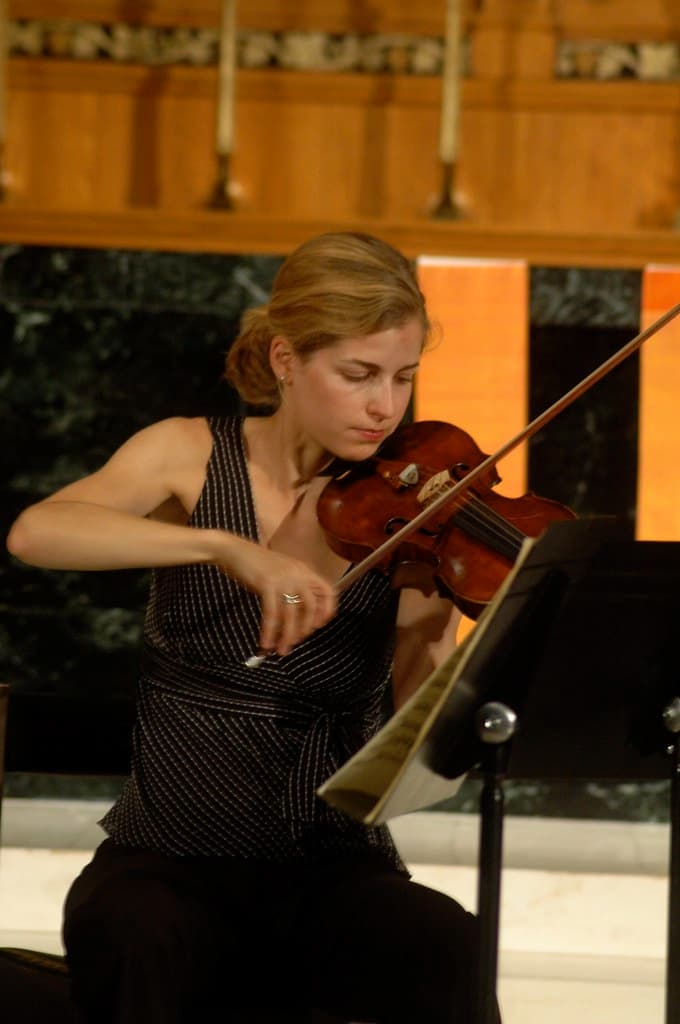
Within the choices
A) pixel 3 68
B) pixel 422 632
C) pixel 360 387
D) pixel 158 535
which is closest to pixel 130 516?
pixel 158 535

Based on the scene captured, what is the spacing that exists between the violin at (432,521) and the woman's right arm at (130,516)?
172mm

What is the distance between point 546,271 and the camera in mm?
2990

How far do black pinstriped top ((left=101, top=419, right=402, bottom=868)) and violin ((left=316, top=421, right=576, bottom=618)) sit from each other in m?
0.06

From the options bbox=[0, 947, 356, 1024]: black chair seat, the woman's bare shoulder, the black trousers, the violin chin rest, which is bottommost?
bbox=[0, 947, 356, 1024]: black chair seat

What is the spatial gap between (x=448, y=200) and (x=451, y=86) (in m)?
0.23

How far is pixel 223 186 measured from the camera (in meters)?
3.09

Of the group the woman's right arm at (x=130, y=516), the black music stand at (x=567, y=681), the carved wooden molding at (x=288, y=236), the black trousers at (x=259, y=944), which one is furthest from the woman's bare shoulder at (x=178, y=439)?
the carved wooden molding at (x=288, y=236)

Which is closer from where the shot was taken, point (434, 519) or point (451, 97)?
point (434, 519)

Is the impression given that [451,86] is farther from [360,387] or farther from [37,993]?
[37,993]

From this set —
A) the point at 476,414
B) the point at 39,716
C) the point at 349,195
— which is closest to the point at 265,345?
the point at 39,716

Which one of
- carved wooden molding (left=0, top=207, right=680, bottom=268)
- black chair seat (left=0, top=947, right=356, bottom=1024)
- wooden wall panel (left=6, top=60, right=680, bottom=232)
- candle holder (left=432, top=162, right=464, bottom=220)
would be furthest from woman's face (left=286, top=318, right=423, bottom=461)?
wooden wall panel (left=6, top=60, right=680, bottom=232)

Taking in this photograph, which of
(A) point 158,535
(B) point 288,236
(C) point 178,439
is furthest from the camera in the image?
(B) point 288,236

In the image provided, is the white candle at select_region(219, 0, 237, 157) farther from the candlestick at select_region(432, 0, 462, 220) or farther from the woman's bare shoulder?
the woman's bare shoulder

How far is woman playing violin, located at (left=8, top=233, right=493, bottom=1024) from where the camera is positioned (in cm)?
140
